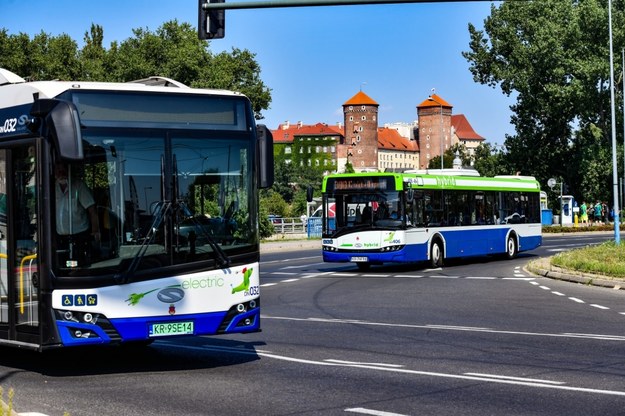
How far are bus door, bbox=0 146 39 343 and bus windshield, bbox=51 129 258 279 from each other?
1.30ft

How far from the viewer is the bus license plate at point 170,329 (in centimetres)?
1045

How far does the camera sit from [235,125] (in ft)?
36.5

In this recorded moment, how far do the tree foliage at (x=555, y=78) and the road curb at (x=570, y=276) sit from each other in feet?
129

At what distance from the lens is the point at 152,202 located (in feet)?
34.2

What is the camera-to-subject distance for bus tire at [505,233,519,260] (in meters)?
34.7

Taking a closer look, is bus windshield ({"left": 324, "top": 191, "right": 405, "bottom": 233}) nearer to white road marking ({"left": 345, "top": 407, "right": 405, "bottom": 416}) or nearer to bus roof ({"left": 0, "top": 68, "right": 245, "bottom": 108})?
bus roof ({"left": 0, "top": 68, "right": 245, "bottom": 108})

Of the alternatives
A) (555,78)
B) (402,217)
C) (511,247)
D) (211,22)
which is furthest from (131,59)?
(211,22)

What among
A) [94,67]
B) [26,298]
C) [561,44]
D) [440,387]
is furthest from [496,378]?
[94,67]

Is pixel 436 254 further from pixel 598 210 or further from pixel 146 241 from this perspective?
pixel 598 210

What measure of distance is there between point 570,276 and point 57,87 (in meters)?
17.5

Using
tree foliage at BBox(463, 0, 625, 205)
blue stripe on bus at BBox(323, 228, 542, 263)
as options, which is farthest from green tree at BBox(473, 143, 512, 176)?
blue stripe on bus at BBox(323, 228, 542, 263)

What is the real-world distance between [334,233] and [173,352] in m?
16.7

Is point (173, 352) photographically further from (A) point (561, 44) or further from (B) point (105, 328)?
(A) point (561, 44)

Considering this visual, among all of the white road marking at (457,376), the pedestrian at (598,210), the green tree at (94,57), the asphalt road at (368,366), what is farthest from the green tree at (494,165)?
the white road marking at (457,376)
